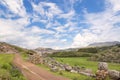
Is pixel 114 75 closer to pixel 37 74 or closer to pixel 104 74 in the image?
pixel 104 74

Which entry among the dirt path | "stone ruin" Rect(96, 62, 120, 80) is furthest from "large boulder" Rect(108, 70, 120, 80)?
the dirt path

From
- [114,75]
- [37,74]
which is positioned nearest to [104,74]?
[114,75]

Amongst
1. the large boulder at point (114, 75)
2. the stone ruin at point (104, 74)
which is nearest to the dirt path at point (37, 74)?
the stone ruin at point (104, 74)

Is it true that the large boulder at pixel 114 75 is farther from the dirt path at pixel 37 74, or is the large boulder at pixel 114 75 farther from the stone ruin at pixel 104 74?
the dirt path at pixel 37 74

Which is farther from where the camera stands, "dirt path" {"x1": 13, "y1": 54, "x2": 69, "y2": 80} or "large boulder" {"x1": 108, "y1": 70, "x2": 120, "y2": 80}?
"dirt path" {"x1": 13, "y1": 54, "x2": 69, "y2": 80}

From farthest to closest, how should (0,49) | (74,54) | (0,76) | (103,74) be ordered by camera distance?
1. (0,49)
2. (74,54)
3. (103,74)
4. (0,76)

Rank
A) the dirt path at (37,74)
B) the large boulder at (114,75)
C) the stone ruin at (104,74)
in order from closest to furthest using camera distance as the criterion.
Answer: the stone ruin at (104,74)
the large boulder at (114,75)
the dirt path at (37,74)

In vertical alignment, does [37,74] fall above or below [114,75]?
below

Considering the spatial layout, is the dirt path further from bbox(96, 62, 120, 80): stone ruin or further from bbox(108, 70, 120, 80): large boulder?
bbox(108, 70, 120, 80): large boulder

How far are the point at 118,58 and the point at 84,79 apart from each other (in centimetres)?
4430

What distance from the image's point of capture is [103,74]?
3209 centimetres

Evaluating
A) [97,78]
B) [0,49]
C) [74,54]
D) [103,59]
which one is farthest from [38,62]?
[0,49]

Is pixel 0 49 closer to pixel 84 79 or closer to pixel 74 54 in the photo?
pixel 74 54

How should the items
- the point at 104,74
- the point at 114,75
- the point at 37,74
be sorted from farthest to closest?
the point at 37,74, the point at 114,75, the point at 104,74
